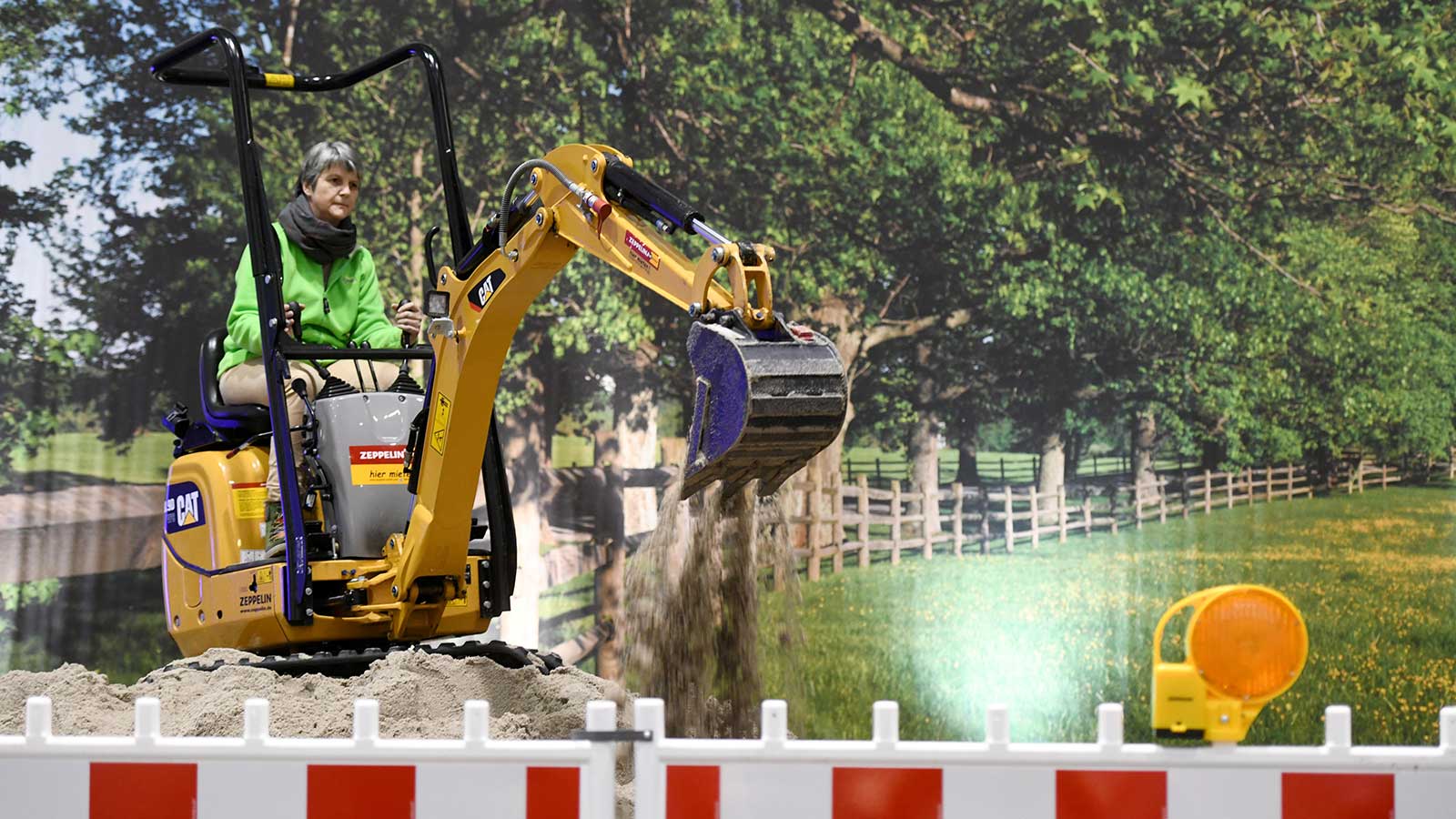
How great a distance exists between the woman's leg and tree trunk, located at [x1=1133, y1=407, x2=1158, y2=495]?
3.46 meters

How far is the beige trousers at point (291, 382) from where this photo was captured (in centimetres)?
340

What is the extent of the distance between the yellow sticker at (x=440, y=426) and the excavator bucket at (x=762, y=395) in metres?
0.79

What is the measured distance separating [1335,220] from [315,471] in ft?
14.1

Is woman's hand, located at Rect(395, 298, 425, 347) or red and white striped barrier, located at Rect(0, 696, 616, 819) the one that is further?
woman's hand, located at Rect(395, 298, 425, 347)

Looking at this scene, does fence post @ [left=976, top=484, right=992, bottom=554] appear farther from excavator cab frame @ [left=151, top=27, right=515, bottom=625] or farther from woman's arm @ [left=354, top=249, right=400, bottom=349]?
woman's arm @ [left=354, top=249, right=400, bottom=349]

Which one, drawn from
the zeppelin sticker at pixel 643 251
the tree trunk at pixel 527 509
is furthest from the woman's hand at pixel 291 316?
the tree trunk at pixel 527 509

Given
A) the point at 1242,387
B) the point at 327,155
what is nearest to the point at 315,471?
the point at 327,155

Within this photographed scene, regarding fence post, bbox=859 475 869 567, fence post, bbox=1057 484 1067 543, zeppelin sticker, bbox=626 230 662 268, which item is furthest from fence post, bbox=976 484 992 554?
zeppelin sticker, bbox=626 230 662 268

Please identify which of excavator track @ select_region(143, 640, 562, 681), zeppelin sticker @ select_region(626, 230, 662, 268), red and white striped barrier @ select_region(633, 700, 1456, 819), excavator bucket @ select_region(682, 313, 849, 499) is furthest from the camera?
excavator track @ select_region(143, 640, 562, 681)

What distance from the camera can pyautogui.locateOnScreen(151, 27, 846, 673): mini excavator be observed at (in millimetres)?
3121

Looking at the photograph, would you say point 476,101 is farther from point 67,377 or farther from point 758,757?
point 758,757

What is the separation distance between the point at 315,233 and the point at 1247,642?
8.49 feet

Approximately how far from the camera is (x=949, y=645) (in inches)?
230

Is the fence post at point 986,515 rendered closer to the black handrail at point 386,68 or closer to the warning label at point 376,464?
the black handrail at point 386,68
